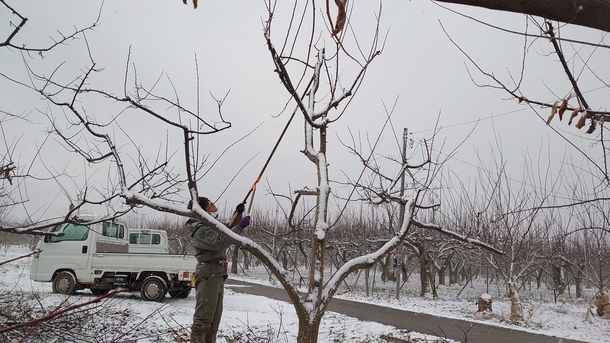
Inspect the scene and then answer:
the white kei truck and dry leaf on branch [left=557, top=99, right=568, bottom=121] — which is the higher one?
dry leaf on branch [left=557, top=99, right=568, bottom=121]

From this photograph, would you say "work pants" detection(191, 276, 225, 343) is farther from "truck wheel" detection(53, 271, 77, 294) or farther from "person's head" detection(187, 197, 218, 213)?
"truck wheel" detection(53, 271, 77, 294)

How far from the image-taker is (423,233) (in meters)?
18.2

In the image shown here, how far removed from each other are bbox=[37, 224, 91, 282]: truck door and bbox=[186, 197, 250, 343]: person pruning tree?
23.9ft

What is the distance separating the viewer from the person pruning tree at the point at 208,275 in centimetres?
445

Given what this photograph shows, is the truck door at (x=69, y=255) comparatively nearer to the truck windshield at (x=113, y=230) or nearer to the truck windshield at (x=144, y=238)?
the truck windshield at (x=113, y=230)

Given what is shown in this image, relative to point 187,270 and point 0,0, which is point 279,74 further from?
point 187,270

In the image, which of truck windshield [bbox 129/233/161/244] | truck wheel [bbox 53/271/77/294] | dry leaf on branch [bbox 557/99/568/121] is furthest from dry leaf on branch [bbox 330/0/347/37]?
truck windshield [bbox 129/233/161/244]

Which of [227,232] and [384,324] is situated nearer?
[227,232]

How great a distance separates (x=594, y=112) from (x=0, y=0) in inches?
122

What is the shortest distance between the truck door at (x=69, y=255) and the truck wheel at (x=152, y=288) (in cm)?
142

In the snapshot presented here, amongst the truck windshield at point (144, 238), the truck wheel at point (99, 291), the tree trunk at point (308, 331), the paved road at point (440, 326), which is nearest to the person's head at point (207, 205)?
the tree trunk at point (308, 331)

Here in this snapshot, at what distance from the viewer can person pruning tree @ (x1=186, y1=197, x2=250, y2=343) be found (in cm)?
445

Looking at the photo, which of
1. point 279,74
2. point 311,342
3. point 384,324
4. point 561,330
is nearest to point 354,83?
point 279,74

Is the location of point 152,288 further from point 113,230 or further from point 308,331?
point 308,331
